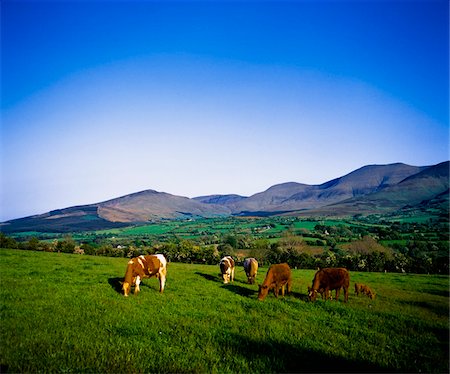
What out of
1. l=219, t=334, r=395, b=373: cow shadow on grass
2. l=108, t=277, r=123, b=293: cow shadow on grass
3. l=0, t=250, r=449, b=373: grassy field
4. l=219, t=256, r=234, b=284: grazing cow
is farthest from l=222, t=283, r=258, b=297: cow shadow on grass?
l=219, t=334, r=395, b=373: cow shadow on grass

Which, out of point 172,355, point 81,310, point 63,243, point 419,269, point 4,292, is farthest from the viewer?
point 419,269

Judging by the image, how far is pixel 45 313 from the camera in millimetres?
11016

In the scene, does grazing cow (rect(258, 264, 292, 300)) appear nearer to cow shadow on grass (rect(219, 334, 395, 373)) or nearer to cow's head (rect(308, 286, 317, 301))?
cow's head (rect(308, 286, 317, 301))

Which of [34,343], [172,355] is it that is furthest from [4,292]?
[172,355]

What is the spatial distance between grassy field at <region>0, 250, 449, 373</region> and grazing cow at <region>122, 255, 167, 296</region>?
0.71 m

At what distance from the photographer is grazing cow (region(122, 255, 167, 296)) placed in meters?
15.7

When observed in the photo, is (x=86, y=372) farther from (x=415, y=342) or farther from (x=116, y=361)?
(x=415, y=342)

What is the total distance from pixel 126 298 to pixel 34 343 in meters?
6.27

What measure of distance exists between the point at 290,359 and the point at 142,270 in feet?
35.2

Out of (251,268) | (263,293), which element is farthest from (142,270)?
(251,268)

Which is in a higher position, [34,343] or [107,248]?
[34,343]

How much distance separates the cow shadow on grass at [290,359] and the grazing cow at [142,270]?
8.24 metres

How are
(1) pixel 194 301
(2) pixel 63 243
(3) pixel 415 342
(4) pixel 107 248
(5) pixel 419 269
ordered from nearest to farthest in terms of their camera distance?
(3) pixel 415 342 → (1) pixel 194 301 → (2) pixel 63 243 → (5) pixel 419 269 → (4) pixel 107 248

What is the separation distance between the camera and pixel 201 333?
10180 millimetres
